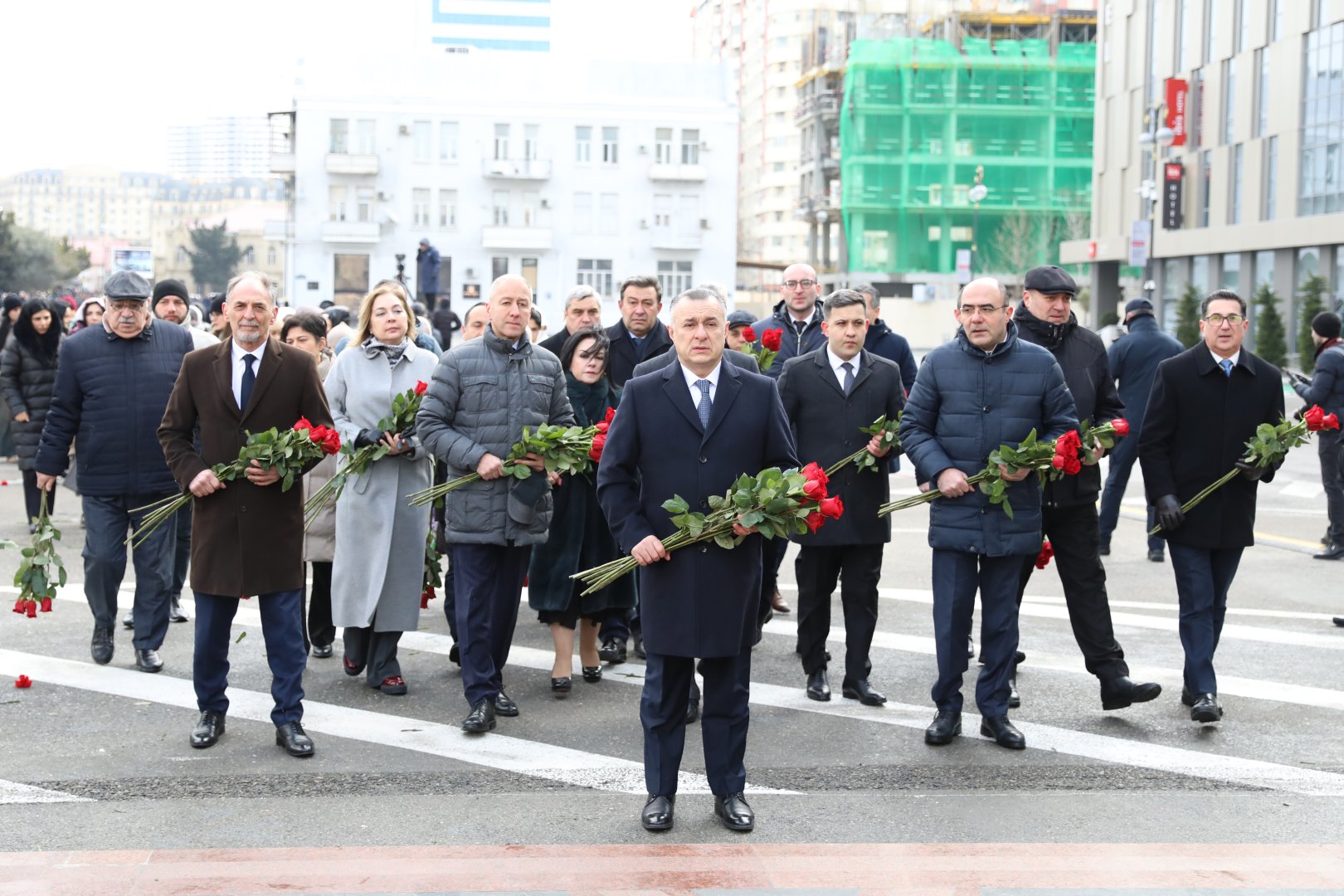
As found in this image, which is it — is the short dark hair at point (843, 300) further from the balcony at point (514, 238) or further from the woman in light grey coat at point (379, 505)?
the balcony at point (514, 238)

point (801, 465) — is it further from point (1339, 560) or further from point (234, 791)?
point (1339, 560)

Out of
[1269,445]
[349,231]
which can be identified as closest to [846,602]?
[1269,445]

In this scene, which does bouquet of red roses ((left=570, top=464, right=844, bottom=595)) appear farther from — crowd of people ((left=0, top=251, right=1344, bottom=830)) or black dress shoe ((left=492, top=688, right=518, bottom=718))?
black dress shoe ((left=492, top=688, right=518, bottom=718))

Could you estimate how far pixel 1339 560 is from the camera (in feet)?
41.8

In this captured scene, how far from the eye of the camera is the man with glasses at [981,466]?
6801 mm

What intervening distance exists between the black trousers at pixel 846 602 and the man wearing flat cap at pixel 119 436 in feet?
11.4

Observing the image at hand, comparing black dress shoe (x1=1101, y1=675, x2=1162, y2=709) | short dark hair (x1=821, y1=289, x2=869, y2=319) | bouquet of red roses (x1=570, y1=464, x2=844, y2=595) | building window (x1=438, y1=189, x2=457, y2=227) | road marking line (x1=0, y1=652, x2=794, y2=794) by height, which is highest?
building window (x1=438, y1=189, x2=457, y2=227)

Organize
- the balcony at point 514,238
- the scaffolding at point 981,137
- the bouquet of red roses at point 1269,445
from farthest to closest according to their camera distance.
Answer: the scaffolding at point 981,137
the balcony at point 514,238
the bouquet of red roses at point 1269,445

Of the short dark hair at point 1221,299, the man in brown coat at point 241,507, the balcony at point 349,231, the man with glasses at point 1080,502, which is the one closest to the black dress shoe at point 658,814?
the man in brown coat at point 241,507

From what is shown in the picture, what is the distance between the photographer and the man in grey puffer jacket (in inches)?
285

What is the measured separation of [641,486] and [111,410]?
152 inches

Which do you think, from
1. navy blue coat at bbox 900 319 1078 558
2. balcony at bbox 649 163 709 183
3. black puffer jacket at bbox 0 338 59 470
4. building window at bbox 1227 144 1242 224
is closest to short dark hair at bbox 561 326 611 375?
navy blue coat at bbox 900 319 1078 558

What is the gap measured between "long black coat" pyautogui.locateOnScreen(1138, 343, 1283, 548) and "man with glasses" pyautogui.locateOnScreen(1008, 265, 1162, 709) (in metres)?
0.29

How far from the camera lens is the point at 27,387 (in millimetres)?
12602
